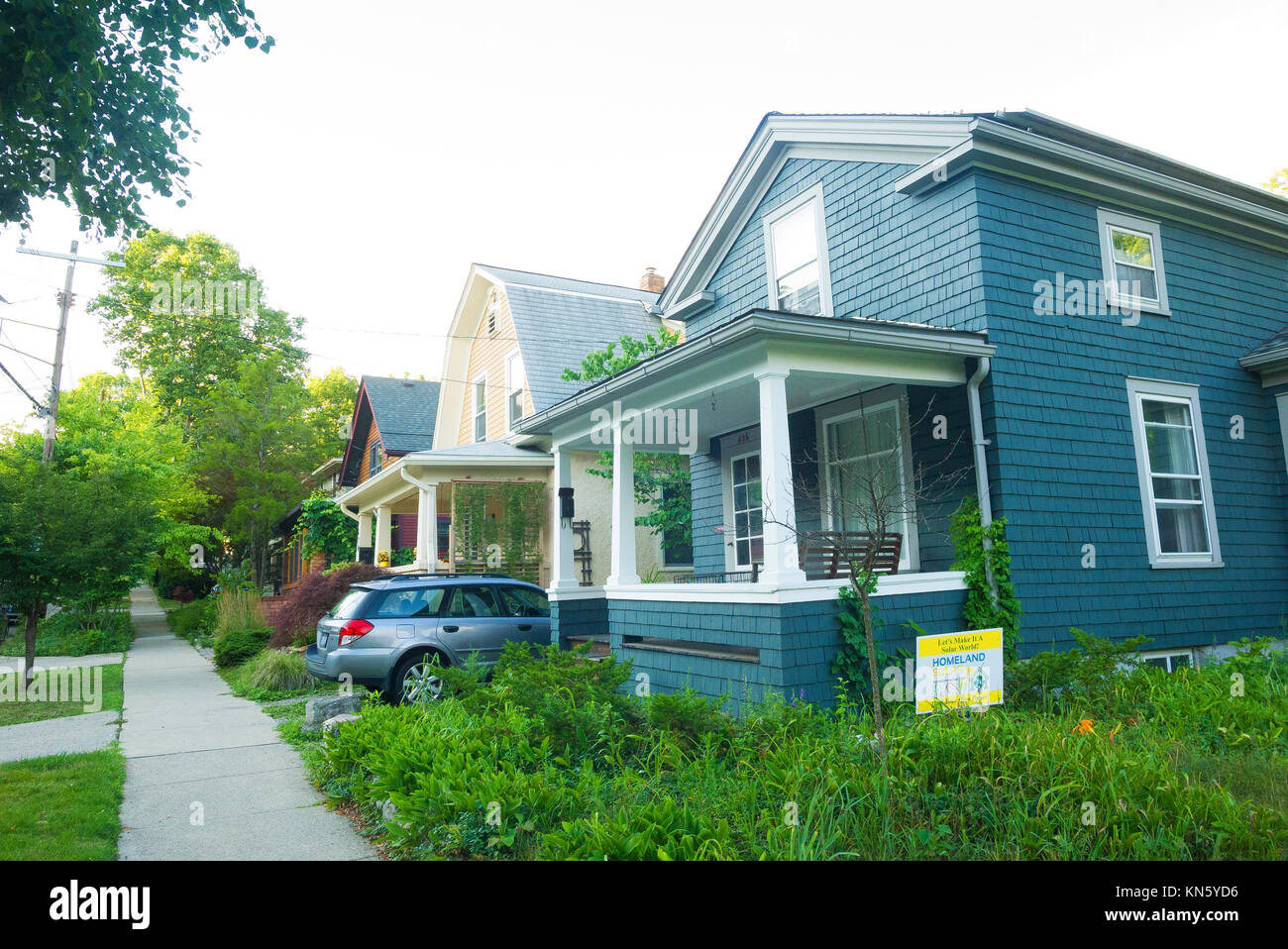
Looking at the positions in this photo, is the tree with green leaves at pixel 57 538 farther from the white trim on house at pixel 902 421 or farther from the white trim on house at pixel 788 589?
the white trim on house at pixel 902 421

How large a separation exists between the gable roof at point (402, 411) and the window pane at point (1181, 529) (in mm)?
18940

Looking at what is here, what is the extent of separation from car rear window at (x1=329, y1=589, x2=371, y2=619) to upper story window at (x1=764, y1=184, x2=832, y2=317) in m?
6.49

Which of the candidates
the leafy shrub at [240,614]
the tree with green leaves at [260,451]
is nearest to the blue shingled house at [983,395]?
the leafy shrub at [240,614]

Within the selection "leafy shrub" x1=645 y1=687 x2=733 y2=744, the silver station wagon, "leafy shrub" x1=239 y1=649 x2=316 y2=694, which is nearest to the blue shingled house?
the silver station wagon

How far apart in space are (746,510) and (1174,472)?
5.15m

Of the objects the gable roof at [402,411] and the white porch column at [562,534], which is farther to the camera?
the gable roof at [402,411]

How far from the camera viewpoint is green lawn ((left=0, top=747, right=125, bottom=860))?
4.73 meters

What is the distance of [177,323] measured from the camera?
38.8m

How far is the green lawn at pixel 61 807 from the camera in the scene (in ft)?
15.5

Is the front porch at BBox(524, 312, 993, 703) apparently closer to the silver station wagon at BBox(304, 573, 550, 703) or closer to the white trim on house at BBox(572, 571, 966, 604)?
the white trim on house at BBox(572, 571, 966, 604)

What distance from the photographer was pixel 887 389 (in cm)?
927

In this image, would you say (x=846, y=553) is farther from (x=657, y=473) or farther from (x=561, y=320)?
(x=561, y=320)
